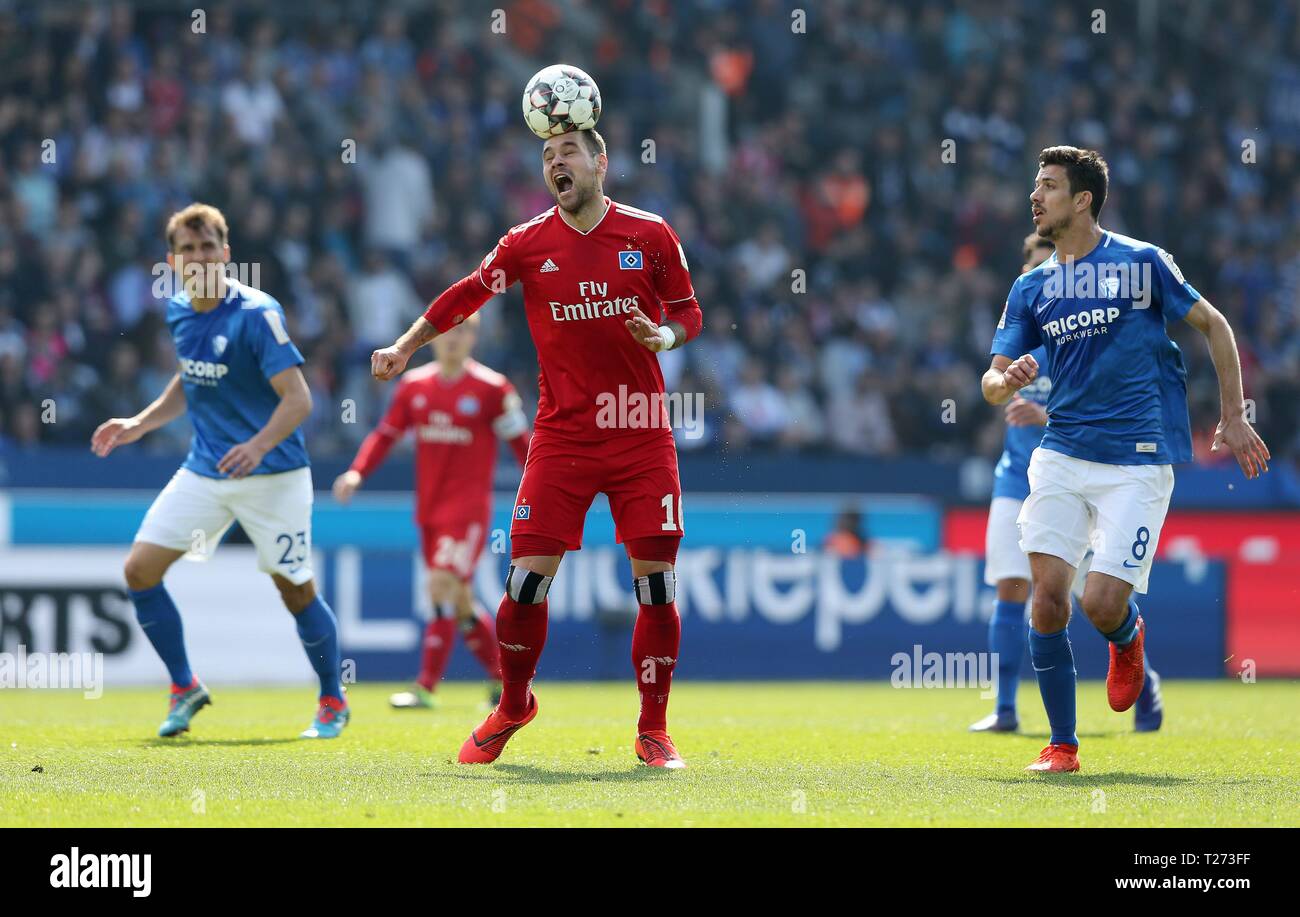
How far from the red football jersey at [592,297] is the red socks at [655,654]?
0.84 m

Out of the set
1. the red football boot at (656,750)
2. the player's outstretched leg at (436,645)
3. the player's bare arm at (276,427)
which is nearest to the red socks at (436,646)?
the player's outstretched leg at (436,645)

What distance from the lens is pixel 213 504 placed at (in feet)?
30.9

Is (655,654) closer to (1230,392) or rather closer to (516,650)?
(516,650)

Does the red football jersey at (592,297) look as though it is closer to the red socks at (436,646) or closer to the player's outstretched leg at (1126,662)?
the player's outstretched leg at (1126,662)

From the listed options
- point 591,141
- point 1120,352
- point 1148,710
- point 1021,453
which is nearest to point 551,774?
point 591,141

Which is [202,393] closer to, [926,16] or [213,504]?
[213,504]

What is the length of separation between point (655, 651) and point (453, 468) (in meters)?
4.89

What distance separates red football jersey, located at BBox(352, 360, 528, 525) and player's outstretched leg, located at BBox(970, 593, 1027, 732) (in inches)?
149

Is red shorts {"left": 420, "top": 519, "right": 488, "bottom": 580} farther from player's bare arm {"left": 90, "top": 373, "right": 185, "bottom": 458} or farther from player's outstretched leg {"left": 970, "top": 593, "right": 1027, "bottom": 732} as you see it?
player's outstretched leg {"left": 970, "top": 593, "right": 1027, "bottom": 732}

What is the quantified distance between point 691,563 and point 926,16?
10921mm

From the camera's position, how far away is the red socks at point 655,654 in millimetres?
8055
